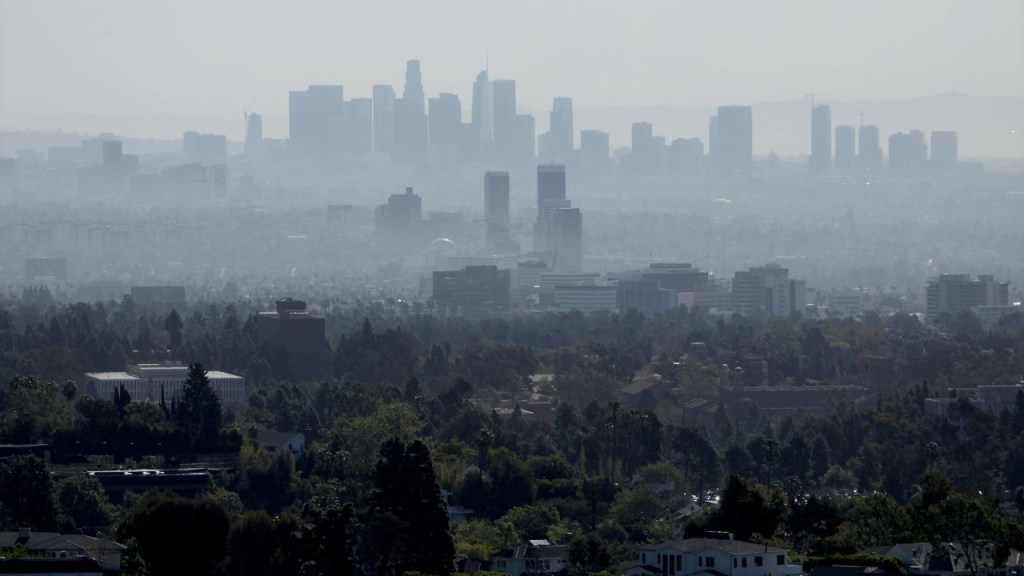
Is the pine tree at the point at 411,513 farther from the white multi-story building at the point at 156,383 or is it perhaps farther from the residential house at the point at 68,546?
the white multi-story building at the point at 156,383

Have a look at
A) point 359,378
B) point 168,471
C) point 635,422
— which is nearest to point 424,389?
point 359,378

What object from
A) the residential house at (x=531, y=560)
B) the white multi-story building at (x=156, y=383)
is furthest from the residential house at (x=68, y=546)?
the white multi-story building at (x=156, y=383)

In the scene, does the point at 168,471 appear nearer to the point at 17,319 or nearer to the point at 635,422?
the point at 635,422

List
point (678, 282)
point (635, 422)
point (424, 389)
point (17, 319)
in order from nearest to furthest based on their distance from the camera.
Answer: point (635, 422), point (424, 389), point (17, 319), point (678, 282)

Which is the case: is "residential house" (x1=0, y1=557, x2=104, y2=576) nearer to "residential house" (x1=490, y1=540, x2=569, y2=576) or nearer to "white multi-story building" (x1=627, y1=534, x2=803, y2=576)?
"white multi-story building" (x1=627, y1=534, x2=803, y2=576)

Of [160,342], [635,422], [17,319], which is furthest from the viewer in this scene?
[17,319]

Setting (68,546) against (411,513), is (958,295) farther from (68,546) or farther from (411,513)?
(68,546)
